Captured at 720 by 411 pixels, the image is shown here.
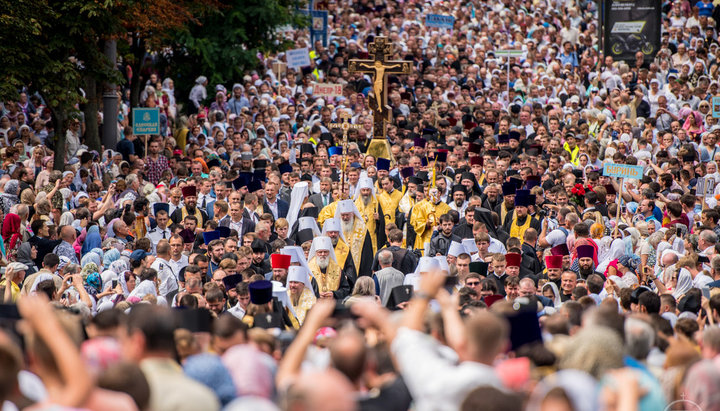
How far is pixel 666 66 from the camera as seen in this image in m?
26.3

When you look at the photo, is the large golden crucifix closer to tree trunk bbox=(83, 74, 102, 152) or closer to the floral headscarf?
tree trunk bbox=(83, 74, 102, 152)

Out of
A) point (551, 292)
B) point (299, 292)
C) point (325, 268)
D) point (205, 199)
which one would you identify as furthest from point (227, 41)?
point (551, 292)

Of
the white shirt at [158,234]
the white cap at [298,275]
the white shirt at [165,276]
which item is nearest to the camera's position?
the white cap at [298,275]

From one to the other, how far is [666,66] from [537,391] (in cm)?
2265

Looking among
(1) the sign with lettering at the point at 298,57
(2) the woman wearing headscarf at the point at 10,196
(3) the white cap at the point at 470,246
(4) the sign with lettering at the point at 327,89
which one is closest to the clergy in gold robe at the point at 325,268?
(3) the white cap at the point at 470,246

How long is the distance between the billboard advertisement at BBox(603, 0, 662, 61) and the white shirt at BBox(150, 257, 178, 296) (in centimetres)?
1729

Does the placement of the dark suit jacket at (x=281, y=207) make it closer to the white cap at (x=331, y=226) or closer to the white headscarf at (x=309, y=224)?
the white headscarf at (x=309, y=224)

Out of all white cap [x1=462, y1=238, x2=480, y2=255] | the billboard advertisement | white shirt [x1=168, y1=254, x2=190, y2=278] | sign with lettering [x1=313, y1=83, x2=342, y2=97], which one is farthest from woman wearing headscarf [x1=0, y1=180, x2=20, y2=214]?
the billboard advertisement

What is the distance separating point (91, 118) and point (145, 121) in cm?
242

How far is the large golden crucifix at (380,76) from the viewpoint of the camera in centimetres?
2180

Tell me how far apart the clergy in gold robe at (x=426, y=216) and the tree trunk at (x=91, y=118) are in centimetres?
796

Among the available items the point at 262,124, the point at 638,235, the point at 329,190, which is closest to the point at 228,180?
the point at 329,190

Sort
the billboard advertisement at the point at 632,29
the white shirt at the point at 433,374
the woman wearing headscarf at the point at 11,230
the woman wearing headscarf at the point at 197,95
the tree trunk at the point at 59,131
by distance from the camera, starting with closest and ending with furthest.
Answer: the white shirt at the point at 433,374 → the woman wearing headscarf at the point at 11,230 → the tree trunk at the point at 59,131 → the woman wearing headscarf at the point at 197,95 → the billboard advertisement at the point at 632,29

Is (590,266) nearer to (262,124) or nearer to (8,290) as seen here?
(8,290)
